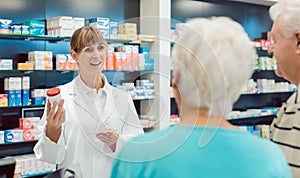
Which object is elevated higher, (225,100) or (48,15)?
(48,15)

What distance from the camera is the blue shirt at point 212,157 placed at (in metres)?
1.05

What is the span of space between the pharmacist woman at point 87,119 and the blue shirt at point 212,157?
2.89ft

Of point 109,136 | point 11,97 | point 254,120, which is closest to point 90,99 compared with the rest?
point 109,136

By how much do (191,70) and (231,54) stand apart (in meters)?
0.12

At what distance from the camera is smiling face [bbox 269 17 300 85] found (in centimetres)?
172

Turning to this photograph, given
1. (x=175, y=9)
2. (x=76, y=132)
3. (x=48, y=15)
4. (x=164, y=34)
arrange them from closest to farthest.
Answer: (x=164, y=34), (x=76, y=132), (x=48, y=15), (x=175, y=9)

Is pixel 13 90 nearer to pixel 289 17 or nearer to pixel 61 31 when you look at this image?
pixel 61 31

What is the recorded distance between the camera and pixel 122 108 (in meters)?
2.05

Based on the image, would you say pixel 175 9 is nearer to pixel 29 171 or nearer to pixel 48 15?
pixel 48 15

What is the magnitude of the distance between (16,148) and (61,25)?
1.42 m

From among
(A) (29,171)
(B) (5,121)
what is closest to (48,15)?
(B) (5,121)

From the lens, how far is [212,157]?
105cm

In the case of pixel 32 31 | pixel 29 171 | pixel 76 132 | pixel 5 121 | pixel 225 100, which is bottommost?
pixel 29 171

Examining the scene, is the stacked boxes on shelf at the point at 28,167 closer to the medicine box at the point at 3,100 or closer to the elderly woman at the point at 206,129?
the medicine box at the point at 3,100
